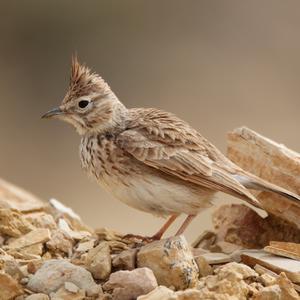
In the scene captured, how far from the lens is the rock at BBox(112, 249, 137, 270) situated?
5039mm

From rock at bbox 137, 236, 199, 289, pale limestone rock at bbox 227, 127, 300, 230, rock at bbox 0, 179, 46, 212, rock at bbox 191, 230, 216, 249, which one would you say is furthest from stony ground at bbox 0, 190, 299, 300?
rock at bbox 0, 179, 46, 212

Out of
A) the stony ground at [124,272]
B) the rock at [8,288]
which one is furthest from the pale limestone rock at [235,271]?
the rock at [8,288]

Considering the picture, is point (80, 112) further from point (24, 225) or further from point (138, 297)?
point (138, 297)

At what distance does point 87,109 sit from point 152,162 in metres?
0.72

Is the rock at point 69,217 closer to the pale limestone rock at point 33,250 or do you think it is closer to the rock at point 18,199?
the rock at point 18,199

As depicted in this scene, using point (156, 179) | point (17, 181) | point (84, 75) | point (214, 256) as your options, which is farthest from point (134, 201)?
point (17, 181)

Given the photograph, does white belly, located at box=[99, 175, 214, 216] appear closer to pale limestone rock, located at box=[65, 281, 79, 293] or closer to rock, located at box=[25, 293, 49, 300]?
pale limestone rock, located at box=[65, 281, 79, 293]

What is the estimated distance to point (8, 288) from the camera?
15.6 feet

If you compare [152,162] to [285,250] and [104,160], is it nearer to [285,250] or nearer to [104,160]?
[104,160]

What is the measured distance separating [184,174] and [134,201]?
0.34 m

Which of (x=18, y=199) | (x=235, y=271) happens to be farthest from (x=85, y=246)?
(x=18, y=199)

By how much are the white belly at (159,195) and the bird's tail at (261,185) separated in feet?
0.70

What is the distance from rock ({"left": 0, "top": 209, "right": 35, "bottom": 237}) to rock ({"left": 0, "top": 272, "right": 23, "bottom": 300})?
926mm

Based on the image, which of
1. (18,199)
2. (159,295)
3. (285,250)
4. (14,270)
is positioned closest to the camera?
(159,295)
